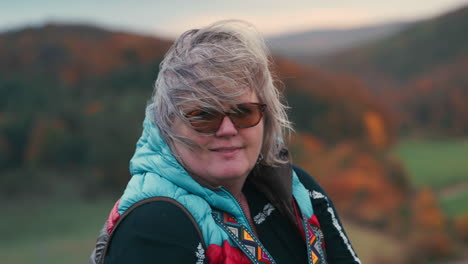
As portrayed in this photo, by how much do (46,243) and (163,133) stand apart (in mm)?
5478

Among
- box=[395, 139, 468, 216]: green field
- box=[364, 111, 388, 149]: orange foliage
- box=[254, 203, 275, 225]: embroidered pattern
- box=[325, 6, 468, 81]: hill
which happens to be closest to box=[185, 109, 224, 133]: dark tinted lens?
box=[254, 203, 275, 225]: embroidered pattern

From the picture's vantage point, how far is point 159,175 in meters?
1.42

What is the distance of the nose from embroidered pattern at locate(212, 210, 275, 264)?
215 millimetres

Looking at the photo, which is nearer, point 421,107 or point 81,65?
point 81,65

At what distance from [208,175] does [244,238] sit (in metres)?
0.20

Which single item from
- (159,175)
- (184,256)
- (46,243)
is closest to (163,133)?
(159,175)

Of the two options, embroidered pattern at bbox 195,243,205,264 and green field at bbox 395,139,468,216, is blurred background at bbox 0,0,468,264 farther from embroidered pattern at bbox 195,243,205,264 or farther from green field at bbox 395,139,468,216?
embroidered pattern at bbox 195,243,205,264

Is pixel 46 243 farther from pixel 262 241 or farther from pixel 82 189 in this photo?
pixel 262 241

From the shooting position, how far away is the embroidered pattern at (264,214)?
1641 millimetres

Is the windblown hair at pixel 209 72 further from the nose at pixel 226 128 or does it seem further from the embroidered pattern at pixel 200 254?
the embroidered pattern at pixel 200 254

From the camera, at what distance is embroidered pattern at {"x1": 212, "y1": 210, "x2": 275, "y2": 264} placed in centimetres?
142

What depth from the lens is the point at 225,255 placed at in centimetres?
138

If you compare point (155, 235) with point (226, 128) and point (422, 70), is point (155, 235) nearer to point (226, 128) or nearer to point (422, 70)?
point (226, 128)

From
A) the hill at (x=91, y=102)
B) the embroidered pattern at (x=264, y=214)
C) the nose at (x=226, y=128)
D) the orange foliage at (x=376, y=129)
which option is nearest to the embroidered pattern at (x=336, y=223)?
the embroidered pattern at (x=264, y=214)
